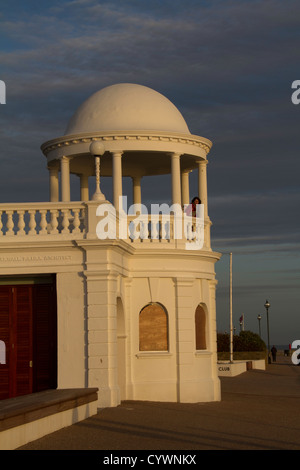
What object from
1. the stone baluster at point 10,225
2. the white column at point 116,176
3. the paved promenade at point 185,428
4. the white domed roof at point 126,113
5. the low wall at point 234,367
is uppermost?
the white domed roof at point 126,113

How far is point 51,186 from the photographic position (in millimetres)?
31172

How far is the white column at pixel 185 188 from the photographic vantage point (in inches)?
1286

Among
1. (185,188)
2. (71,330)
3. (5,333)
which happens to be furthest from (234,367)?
(71,330)

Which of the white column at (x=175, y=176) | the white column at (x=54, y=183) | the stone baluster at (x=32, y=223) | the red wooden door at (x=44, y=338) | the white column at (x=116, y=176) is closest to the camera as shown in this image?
the stone baluster at (x=32, y=223)

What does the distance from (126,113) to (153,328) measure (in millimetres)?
7236

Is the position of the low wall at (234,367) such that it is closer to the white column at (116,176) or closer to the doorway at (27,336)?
the white column at (116,176)

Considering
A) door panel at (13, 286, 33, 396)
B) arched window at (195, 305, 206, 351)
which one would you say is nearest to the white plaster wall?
door panel at (13, 286, 33, 396)

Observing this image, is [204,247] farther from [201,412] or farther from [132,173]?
[201,412]

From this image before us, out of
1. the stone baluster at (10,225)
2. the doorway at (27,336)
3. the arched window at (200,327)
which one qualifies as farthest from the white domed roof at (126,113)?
the doorway at (27,336)

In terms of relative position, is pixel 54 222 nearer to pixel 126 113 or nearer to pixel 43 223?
pixel 43 223

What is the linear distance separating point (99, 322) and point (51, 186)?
9.30 m

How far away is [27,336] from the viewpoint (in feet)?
80.2

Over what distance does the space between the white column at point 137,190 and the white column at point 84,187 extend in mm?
1811
